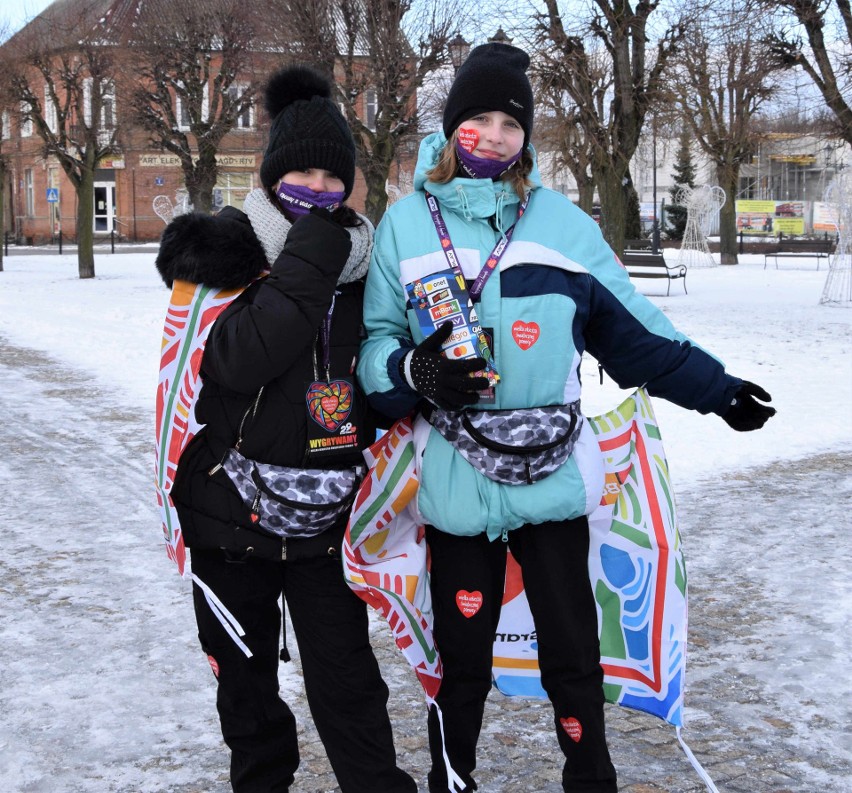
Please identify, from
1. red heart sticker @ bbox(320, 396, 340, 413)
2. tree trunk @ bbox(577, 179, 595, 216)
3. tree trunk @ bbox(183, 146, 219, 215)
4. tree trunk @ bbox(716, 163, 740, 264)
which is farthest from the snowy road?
tree trunk @ bbox(716, 163, 740, 264)

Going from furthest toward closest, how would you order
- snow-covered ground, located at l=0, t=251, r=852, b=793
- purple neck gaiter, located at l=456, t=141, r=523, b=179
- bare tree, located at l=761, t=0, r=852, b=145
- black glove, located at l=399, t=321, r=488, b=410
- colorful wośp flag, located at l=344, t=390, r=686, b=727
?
1. bare tree, located at l=761, t=0, r=852, b=145
2. snow-covered ground, located at l=0, t=251, r=852, b=793
3. colorful wośp flag, located at l=344, t=390, r=686, b=727
4. purple neck gaiter, located at l=456, t=141, r=523, b=179
5. black glove, located at l=399, t=321, r=488, b=410

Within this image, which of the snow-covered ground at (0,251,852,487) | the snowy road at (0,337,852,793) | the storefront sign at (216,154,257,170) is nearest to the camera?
the snowy road at (0,337,852,793)

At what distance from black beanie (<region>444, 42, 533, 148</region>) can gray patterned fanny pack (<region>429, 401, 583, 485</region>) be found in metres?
0.72

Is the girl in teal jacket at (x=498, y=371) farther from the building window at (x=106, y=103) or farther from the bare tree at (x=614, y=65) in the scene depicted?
the building window at (x=106, y=103)

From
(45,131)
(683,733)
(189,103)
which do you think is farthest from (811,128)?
(683,733)

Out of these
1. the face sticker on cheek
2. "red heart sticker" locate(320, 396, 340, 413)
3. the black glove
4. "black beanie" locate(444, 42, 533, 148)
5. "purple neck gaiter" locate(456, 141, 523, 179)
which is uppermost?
"black beanie" locate(444, 42, 533, 148)

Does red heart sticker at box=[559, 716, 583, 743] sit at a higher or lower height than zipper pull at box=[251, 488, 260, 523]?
lower

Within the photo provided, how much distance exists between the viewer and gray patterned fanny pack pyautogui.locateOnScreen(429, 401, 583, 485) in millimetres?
2672

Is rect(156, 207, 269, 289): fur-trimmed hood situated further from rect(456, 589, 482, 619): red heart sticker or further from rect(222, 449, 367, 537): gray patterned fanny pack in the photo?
rect(456, 589, 482, 619): red heart sticker

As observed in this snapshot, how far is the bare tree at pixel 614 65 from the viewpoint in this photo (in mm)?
15914

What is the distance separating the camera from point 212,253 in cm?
262

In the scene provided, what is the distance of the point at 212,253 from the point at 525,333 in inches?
29.3

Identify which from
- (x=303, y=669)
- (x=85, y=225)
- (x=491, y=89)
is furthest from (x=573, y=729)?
(x=85, y=225)

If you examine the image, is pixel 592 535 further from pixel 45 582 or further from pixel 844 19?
pixel 844 19
